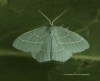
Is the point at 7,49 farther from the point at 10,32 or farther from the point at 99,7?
the point at 99,7

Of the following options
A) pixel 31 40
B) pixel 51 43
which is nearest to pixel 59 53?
pixel 51 43

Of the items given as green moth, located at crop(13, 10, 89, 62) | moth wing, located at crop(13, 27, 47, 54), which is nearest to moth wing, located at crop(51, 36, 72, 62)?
green moth, located at crop(13, 10, 89, 62)

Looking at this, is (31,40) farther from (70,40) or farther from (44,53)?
(70,40)

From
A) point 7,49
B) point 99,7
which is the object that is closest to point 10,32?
point 7,49

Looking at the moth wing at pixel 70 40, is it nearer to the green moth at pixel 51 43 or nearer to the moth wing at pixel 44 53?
the green moth at pixel 51 43

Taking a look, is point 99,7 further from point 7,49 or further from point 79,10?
point 7,49
